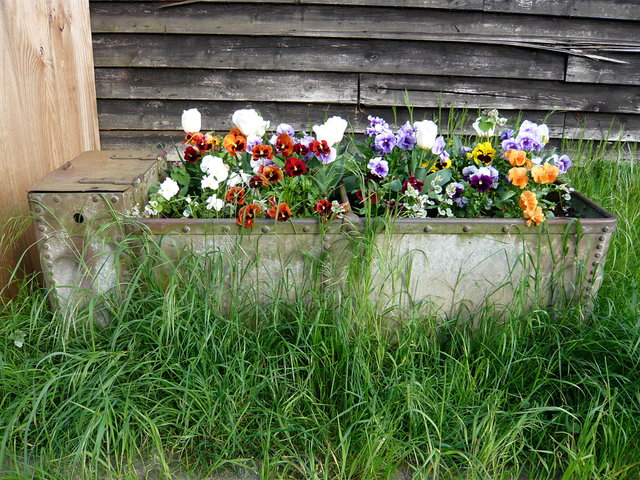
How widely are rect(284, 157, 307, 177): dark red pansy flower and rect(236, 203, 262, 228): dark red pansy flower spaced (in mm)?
208

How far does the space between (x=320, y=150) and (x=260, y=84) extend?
5.53 ft

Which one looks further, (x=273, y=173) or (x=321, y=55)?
(x=321, y=55)

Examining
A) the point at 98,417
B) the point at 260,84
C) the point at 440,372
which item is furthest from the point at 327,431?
the point at 260,84

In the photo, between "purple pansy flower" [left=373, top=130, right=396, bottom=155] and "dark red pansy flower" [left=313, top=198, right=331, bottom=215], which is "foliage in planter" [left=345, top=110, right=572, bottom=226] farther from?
"dark red pansy flower" [left=313, top=198, right=331, bottom=215]

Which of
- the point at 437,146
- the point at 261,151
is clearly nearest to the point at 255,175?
the point at 261,151

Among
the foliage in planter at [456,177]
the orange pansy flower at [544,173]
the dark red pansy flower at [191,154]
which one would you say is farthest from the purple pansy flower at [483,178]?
the dark red pansy flower at [191,154]

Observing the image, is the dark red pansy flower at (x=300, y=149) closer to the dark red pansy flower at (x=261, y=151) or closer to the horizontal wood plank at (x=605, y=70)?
the dark red pansy flower at (x=261, y=151)

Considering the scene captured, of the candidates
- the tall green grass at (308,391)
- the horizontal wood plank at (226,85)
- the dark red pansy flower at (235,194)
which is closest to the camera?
the tall green grass at (308,391)

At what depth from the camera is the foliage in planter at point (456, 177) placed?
6.94ft

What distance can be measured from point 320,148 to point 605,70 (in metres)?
2.54

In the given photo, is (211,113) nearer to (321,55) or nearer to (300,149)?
→ (321,55)

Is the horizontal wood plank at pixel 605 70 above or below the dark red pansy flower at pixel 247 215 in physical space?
above

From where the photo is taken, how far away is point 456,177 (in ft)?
7.77

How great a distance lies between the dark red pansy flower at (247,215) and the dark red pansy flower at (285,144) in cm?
29
